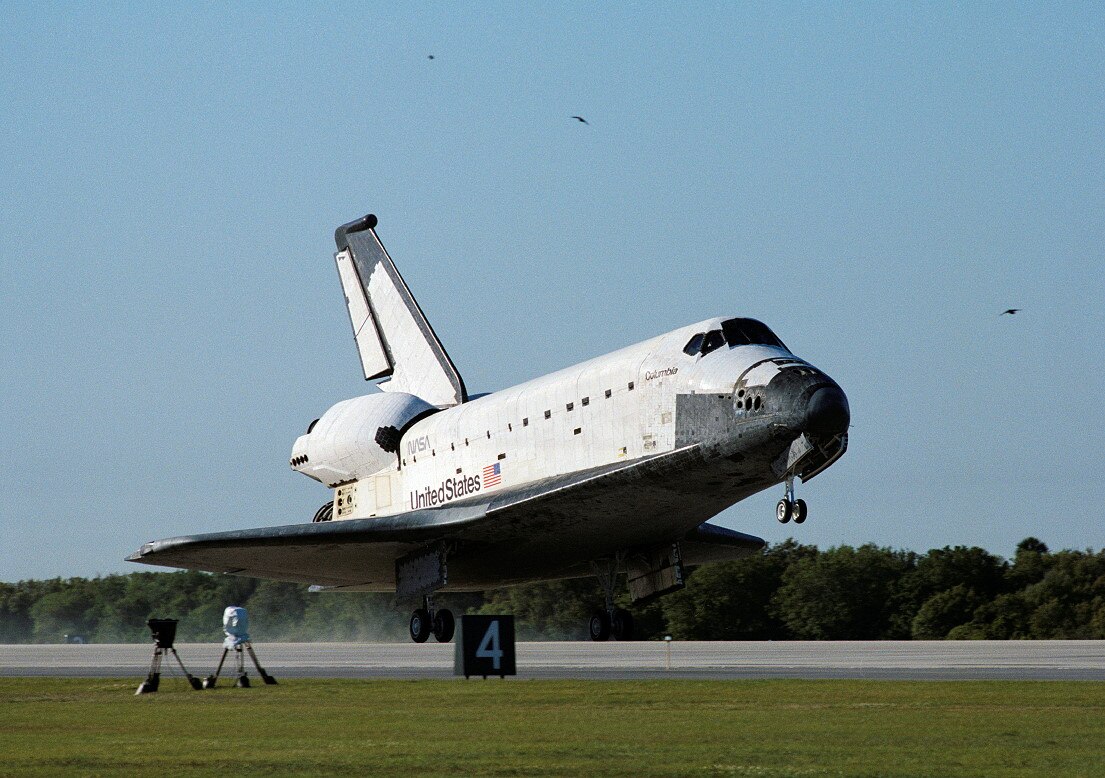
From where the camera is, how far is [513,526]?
1853cm

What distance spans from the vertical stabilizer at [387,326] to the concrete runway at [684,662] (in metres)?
4.39

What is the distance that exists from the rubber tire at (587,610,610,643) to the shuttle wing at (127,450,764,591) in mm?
758

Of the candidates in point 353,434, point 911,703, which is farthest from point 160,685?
point 911,703

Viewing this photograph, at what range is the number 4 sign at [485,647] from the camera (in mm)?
15188

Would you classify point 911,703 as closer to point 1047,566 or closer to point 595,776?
point 595,776

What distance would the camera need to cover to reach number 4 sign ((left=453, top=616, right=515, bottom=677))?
15188 millimetres

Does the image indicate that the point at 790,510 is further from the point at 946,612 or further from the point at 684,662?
the point at 946,612

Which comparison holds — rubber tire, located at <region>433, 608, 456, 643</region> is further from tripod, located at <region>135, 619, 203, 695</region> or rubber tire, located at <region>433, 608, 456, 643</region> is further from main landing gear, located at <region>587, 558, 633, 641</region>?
tripod, located at <region>135, 619, 203, 695</region>

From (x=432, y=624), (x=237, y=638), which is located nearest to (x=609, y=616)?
(x=432, y=624)

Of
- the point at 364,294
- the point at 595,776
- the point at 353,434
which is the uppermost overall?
the point at 364,294

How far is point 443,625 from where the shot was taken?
20.0m

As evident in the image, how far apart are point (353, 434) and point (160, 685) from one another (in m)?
6.19

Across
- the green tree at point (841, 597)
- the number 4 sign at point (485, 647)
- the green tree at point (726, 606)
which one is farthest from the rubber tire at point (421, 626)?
the green tree at point (841, 597)

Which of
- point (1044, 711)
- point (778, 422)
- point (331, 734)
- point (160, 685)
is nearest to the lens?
point (331, 734)
